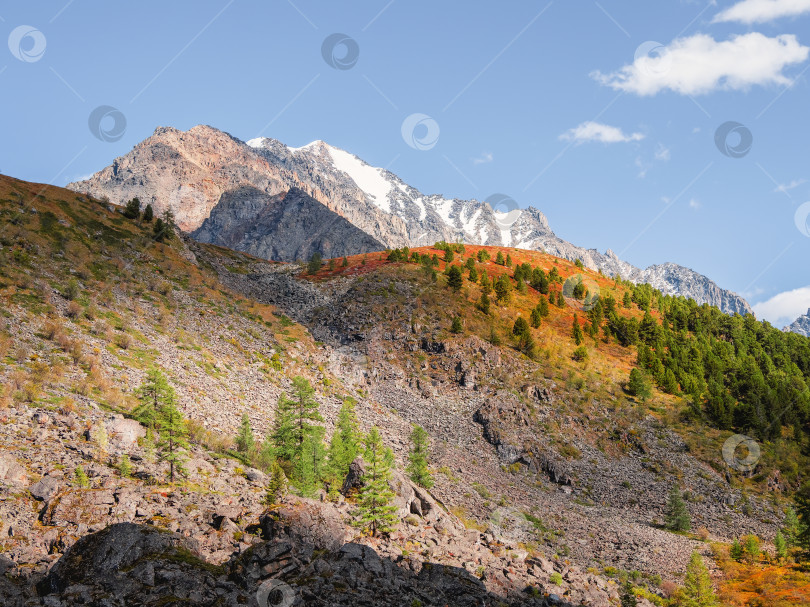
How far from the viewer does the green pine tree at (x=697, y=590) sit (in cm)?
2623

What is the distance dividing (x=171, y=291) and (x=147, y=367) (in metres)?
25.6

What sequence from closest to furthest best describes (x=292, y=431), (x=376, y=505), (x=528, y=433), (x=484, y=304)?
(x=376, y=505) → (x=292, y=431) → (x=528, y=433) → (x=484, y=304)

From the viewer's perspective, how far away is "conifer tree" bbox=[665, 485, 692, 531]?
4241 centimetres

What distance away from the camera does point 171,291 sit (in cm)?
5844

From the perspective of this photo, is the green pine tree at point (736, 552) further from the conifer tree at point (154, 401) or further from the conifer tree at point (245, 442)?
the conifer tree at point (154, 401)

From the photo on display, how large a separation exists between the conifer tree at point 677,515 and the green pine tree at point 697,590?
53.3 feet

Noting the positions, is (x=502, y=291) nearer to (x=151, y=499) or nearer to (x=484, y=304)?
(x=484, y=304)

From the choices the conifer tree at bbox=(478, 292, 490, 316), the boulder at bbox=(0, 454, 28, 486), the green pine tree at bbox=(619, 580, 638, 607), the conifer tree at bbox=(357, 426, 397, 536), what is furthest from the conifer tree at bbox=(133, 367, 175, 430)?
the conifer tree at bbox=(478, 292, 490, 316)

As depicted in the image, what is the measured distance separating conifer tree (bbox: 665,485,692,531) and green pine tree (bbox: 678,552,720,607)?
53.3 feet

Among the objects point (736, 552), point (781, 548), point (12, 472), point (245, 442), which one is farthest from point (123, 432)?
point (781, 548)

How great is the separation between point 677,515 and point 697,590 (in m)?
18.5

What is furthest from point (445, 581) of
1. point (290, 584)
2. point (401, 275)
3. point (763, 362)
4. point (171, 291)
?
point (763, 362)

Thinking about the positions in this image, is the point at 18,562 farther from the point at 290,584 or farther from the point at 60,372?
the point at 60,372

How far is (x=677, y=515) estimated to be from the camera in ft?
141
